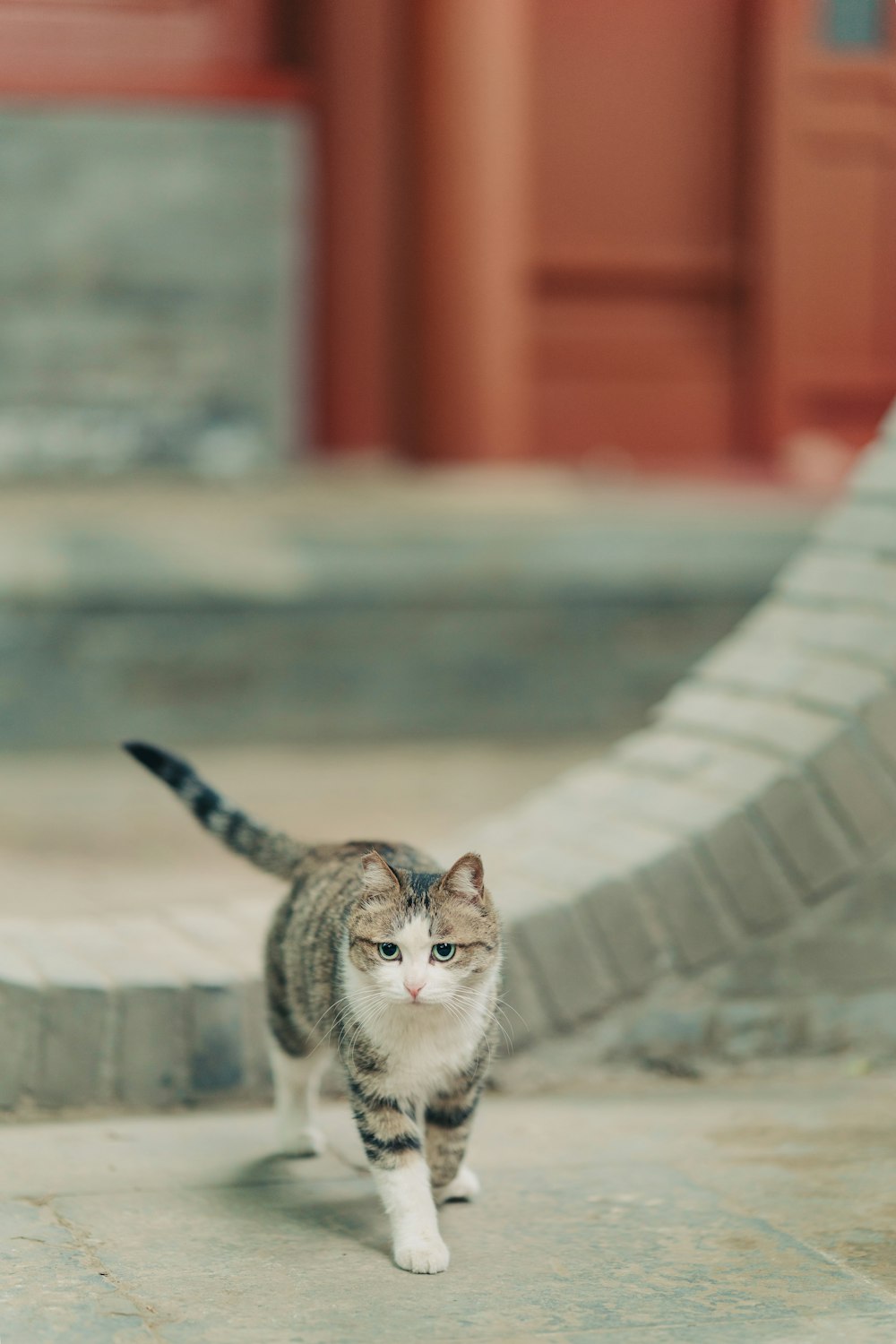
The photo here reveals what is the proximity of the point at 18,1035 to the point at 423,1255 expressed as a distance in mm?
922

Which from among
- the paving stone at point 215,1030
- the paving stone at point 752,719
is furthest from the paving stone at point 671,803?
the paving stone at point 215,1030

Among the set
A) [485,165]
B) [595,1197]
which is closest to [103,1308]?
[595,1197]

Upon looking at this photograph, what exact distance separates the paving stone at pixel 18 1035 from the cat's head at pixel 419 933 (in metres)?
0.70

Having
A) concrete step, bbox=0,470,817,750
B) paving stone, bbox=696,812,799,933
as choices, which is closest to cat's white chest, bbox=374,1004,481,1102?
paving stone, bbox=696,812,799,933

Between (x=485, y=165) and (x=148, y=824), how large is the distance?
365cm

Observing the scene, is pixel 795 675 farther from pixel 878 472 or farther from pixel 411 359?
pixel 411 359

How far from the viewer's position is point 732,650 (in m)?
4.00

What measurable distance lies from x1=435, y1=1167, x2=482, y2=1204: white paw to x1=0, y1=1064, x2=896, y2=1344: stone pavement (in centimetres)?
2

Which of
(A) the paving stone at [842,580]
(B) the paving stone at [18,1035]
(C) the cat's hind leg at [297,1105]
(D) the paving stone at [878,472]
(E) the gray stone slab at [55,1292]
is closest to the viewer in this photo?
(E) the gray stone slab at [55,1292]

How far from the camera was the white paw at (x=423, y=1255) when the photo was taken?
8.07 ft

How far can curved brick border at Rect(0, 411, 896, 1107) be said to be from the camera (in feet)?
10.3

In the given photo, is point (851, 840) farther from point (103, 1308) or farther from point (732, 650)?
point (103, 1308)

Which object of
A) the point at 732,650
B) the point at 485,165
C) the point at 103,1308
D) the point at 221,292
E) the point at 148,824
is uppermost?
the point at 485,165

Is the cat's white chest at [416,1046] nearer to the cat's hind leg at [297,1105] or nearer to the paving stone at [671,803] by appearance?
the cat's hind leg at [297,1105]
